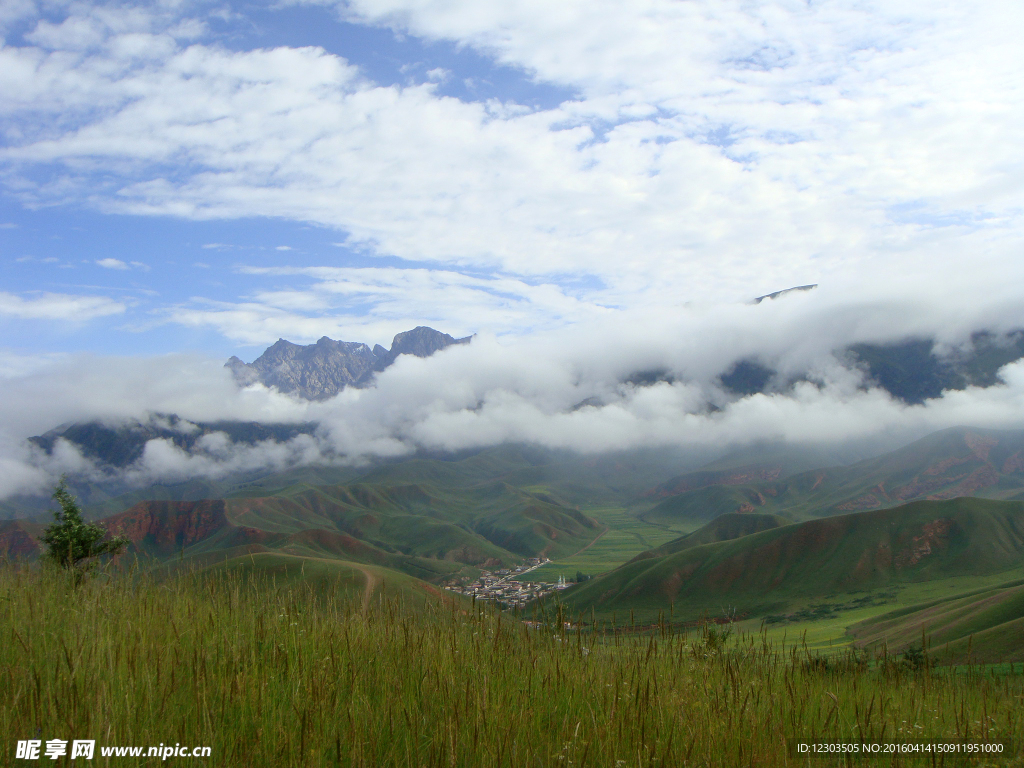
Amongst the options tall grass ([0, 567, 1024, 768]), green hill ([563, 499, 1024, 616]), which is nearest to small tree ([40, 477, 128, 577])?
tall grass ([0, 567, 1024, 768])

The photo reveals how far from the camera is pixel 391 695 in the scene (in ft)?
13.6

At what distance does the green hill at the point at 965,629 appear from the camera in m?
60.7

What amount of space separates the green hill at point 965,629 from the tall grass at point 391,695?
59250mm

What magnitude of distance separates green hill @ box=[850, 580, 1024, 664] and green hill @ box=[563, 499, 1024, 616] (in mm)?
62030

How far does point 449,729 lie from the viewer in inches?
128

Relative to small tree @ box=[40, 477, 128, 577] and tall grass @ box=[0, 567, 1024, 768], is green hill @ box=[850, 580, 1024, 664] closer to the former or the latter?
tall grass @ box=[0, 567, 1024, 768]

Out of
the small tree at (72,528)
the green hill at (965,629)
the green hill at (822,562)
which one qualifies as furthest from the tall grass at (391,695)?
the green hill at (822,562)

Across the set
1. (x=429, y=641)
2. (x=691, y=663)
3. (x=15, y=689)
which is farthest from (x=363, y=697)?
(x=691, y=663)

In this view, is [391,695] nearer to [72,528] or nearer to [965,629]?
[72,528]

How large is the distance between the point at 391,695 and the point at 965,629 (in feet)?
336

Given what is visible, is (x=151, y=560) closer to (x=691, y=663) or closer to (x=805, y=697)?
(x=691, y=663)

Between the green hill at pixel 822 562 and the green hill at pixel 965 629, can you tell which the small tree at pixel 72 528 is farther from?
the green hill at pixel 822 562

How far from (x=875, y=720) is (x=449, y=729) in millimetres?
3814

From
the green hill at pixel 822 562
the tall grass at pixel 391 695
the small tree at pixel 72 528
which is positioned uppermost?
the tall grass at pixel 391 695
